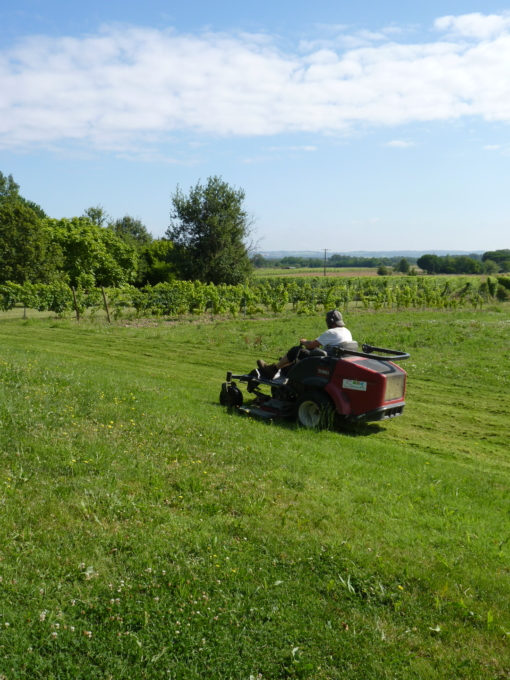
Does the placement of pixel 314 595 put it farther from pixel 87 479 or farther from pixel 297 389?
pixel 297 389

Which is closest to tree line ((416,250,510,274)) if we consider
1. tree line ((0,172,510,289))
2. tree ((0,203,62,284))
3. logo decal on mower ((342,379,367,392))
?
tree line ((0,172,510,289))

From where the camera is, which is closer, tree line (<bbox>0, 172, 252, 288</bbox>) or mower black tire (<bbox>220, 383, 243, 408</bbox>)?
mower black tire (<bbox>220, 383, 243, 408</bbox>)

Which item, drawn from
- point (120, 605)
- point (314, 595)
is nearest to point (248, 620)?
point (314, 595)

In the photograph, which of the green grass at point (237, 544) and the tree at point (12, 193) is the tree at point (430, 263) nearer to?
the tree at point (12, 193)

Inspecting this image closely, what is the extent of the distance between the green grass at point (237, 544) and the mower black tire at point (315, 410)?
0.92ft

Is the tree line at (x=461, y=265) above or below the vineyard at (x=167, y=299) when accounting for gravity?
above

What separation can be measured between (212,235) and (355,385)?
3516 cm

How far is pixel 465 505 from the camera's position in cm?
533

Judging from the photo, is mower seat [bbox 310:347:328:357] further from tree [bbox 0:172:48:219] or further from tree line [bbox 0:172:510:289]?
tree [bbox 0:172:48:219]

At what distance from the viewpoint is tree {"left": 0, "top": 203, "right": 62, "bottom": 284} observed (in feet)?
119

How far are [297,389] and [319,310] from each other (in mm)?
24890

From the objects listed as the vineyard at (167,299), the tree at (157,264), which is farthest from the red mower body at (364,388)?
the tree at (157,264)

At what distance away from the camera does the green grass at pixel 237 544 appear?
10.3ft

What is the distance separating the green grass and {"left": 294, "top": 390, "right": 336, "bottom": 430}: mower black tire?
0.28 meters
